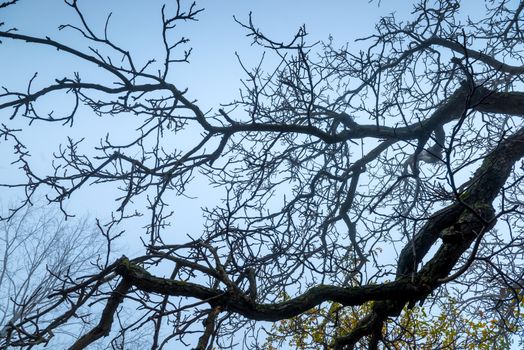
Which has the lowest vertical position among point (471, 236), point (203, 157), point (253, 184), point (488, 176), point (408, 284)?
point (408, 284)

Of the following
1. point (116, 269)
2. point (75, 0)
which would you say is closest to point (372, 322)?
point (116, 269)

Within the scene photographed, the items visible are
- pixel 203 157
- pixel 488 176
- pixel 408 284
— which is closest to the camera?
pixel 408 284

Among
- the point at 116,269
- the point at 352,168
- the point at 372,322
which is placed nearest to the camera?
the point at 116,269

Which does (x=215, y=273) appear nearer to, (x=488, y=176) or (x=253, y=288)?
(x=253, y=288)

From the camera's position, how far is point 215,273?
1.81m

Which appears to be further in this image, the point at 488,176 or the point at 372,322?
the point at 488,176

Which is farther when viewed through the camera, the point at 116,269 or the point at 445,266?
the point at 445,266

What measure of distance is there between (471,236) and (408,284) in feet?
1.97

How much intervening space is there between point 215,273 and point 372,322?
143 cm

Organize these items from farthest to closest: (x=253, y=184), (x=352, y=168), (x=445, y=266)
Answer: (x=253, y=184)
(x=352, y=168)
(x=445, y=266)

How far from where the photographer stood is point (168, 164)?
325 cm

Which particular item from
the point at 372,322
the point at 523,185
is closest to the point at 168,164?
the point at 372,322

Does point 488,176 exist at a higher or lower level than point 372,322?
higher

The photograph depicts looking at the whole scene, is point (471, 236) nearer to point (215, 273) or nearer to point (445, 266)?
point (445, 266)
